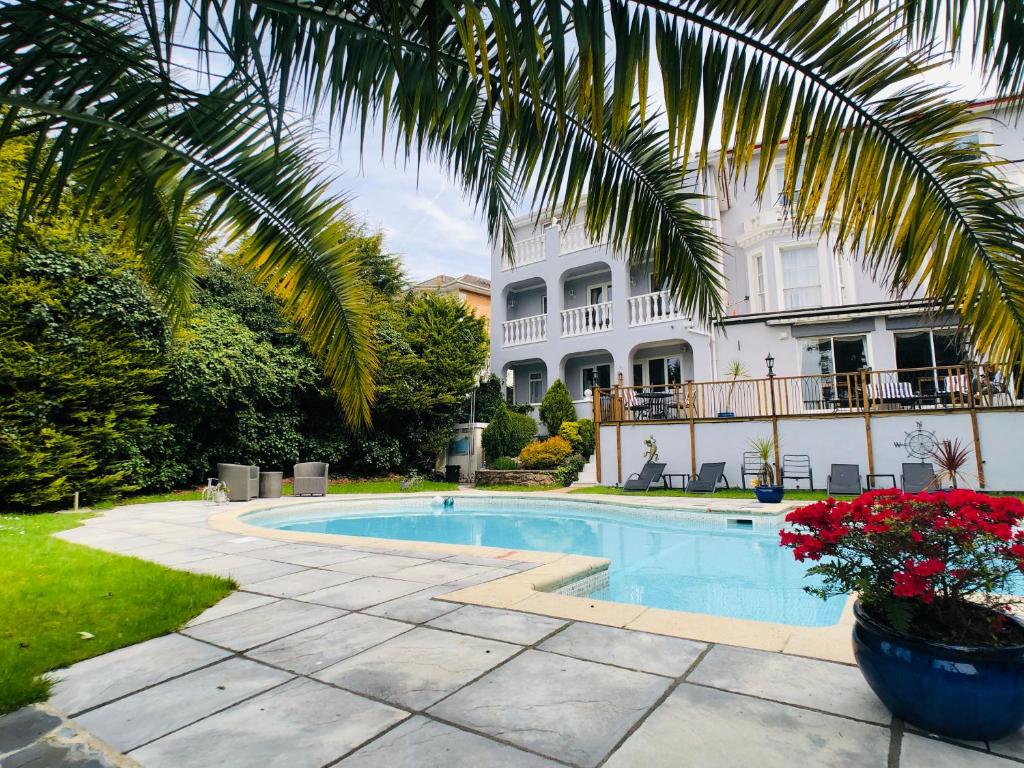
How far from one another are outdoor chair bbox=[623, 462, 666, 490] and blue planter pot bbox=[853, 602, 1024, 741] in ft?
41.5

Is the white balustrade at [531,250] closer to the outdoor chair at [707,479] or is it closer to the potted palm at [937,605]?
the outdoor chair at [707,479]

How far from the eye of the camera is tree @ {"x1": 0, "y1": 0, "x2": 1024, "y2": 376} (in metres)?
1.91

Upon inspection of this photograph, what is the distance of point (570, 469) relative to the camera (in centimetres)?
1717

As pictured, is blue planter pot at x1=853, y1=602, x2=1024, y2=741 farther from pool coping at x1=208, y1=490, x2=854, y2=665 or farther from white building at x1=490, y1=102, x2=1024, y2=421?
white building at x1=490, y1=102, x2=1024, y2=421

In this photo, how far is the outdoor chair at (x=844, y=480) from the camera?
1240 centimetres

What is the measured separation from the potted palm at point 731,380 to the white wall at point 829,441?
45 centimetres

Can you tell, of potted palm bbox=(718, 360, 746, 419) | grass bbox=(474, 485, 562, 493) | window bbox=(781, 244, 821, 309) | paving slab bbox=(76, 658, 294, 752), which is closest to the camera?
paving slab bbox=(76, 658, 294, 752)

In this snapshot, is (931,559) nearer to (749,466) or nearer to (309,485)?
(749,466)

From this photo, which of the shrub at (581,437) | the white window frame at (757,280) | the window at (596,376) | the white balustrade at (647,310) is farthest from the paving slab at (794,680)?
the window at (596,376)

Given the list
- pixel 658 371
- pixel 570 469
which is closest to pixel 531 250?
pixel 658 371

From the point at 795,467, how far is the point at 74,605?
47.4ft

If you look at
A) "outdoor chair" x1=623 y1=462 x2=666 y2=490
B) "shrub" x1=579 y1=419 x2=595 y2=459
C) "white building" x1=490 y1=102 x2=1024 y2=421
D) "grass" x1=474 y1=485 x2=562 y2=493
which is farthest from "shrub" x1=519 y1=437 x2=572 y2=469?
"white building" x1=490 y1=102 x2=1024 y2=421

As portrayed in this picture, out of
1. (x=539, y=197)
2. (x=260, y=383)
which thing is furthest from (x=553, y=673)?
(x=260, y=383)

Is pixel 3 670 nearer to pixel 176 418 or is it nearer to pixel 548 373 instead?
pixel 176 418
